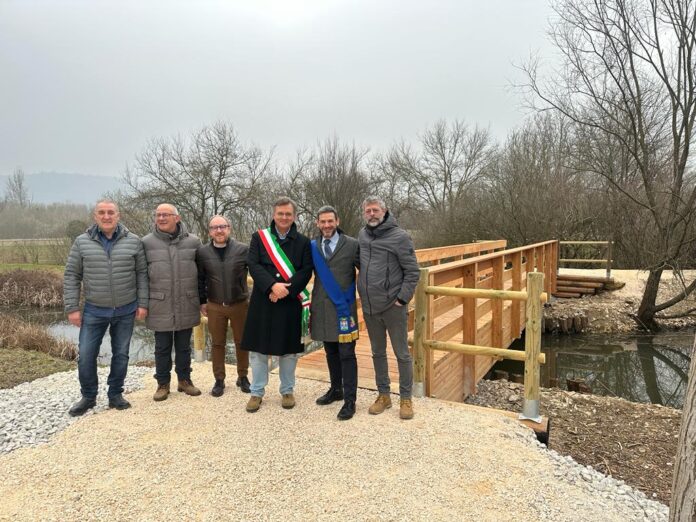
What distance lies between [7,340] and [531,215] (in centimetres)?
1878

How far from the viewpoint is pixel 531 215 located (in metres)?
19.9

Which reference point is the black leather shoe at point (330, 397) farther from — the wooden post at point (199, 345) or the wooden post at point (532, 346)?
the wooden post at point (199, 345)

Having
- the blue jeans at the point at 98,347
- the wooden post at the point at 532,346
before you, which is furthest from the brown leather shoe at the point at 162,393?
the wooden post at the point at 532,346

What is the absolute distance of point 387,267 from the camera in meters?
3.74

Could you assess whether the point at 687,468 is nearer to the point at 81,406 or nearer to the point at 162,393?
the point at 162,393

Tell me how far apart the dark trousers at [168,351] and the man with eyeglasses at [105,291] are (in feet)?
0.91

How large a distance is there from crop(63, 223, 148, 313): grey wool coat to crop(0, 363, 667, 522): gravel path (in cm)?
106

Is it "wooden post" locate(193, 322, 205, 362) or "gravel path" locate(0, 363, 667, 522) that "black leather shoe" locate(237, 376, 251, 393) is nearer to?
"gravel path" locate(0, 363, 667, 522)

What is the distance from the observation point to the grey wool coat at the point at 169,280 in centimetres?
416

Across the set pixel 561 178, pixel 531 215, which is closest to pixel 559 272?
pixel 531 215

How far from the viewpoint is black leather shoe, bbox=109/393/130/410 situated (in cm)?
421

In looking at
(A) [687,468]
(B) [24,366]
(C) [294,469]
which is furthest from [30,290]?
(A) [687,468]

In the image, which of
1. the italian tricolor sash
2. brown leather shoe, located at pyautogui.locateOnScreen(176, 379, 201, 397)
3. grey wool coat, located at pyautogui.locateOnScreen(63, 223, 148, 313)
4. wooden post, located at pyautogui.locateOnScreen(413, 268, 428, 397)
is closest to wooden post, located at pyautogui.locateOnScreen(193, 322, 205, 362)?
brown leather shoe, located at pyautogui.locateOnScreen(176, 379, 201, 397)

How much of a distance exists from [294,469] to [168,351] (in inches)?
75.5
